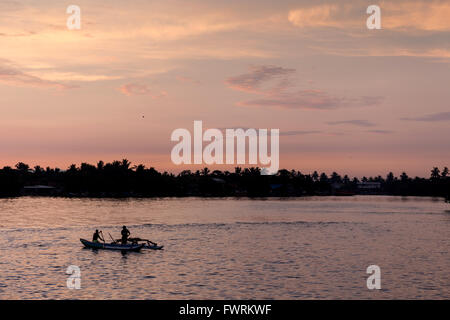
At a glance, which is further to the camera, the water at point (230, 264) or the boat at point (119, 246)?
the boat at point (119, 246)

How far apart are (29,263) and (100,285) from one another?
49.4 ft

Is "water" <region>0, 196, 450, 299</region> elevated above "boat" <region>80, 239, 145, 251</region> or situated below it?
below

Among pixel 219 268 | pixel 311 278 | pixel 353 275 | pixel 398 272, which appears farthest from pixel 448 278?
pixel 219 268

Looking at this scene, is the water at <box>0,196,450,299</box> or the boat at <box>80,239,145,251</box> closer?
the water at <box>0,196,450,299</box>

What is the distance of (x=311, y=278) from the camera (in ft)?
152

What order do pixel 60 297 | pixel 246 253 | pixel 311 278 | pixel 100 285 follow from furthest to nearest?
pixel 246 253 → pixel 311 278 → pixel 100 285 → pixel 60 297

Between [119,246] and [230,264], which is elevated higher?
[119,246]

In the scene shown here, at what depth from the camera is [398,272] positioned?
50.4 m

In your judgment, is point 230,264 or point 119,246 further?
point 119,246

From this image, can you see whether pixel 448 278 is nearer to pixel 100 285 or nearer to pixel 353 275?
pixel 353 275

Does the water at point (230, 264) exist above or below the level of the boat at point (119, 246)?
below

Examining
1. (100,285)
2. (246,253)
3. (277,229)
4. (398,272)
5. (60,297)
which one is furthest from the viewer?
(277,229)
